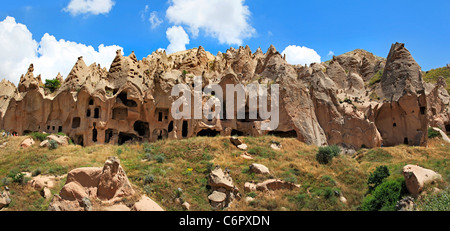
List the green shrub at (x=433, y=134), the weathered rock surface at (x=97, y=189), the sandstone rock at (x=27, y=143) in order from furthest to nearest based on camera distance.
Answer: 1. the green shrub at (x=433, y=134)
2. the sandstone rock at (x=27, y=143)
3. the weathered rock surface at (x=97, y=189)

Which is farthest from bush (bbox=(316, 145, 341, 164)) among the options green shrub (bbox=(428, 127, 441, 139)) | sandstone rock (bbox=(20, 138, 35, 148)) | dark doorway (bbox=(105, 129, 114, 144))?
sandstone rock (bbox=(20, 138, 35, 148))

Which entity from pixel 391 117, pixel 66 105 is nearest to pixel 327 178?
pixel 391 117

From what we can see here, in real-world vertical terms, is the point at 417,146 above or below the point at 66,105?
below

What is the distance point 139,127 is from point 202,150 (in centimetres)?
1201

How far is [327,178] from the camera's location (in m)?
19.7

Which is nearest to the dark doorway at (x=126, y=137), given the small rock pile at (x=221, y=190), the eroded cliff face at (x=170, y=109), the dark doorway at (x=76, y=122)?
the eroded cliff face at (x=170, y=109)

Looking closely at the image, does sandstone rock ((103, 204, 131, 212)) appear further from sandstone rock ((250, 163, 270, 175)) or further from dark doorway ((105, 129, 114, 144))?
dark doorway ((105, 129, 114, 144))

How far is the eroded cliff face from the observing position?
30.2 meters

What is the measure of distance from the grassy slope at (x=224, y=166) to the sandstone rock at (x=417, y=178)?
1.37 m

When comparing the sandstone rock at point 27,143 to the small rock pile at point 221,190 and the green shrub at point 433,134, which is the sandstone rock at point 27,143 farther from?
the green shrub at point 433,134

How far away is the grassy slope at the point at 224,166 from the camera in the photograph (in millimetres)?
16750

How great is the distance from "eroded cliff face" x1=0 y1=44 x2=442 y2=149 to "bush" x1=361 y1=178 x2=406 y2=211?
12977 mm

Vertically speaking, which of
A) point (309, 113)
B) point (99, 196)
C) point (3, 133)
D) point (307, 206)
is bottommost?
point (307, 206)

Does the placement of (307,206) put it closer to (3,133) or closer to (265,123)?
(265,123)
